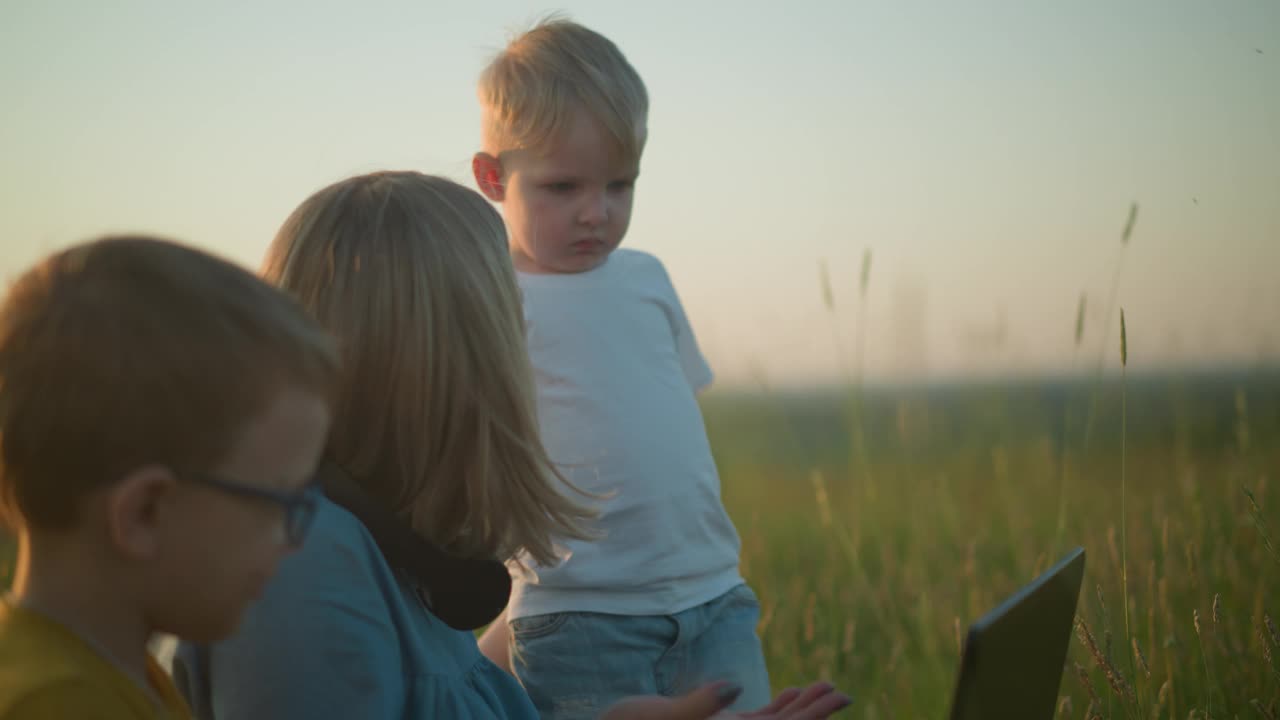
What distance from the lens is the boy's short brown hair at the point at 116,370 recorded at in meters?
0.96

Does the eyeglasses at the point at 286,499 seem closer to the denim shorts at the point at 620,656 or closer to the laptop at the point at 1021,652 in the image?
the laptop at the point at 1021,652

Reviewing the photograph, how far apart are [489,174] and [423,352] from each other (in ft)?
3.92

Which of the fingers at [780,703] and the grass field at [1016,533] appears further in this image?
the grass field at [1016,533]

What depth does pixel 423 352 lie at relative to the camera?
1619 mm

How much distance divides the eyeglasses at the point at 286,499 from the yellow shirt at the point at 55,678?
0.20 meters

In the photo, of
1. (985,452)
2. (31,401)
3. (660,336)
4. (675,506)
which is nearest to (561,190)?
(660,336)

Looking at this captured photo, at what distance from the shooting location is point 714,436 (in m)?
3.21

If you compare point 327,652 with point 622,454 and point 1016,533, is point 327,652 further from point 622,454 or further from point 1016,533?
point 1016,533

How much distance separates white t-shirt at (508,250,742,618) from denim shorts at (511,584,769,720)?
0.03 metres

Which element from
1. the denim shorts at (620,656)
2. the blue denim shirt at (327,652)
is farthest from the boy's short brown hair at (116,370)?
the denim shorts at (620,656)

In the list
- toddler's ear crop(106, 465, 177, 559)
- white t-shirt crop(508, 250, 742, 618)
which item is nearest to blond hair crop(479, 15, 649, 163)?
white t-shirt crop(508, 250, 742, 618)

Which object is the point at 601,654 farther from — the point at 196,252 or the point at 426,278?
the point at 196,252

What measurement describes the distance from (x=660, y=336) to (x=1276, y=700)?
1653mm

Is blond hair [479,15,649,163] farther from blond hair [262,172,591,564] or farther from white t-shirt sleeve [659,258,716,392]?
blond hair [262,172,591,564]
